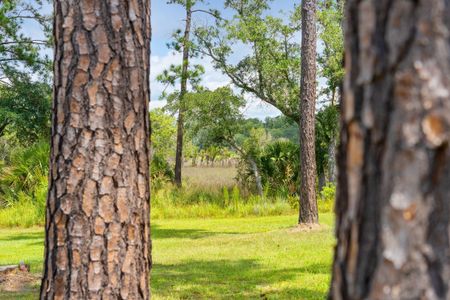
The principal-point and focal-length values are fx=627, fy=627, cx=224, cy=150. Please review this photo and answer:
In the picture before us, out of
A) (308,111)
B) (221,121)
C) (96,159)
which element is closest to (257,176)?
(221,121)

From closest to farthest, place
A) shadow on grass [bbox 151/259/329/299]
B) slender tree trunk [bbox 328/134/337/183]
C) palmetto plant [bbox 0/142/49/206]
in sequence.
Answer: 1. shadow on grass [bbox 151/259/329/299]
2. palmetto plant [bbox 0/142/49/206]
3. slender tree trunk [bbox 328/134/337/183]

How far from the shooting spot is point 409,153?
117cm

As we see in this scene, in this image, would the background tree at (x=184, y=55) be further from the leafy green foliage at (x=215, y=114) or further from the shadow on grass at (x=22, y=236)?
the shadow on grass at (x=22, y=236)

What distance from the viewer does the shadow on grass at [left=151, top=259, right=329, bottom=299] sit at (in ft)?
22.2

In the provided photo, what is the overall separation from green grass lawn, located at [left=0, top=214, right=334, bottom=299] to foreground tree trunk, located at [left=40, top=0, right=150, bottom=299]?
3488 mm

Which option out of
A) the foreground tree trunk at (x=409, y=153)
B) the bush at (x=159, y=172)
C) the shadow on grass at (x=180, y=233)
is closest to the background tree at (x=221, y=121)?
the bush at (x=159, y=172)

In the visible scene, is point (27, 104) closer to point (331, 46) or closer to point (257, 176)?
point (257, 176)

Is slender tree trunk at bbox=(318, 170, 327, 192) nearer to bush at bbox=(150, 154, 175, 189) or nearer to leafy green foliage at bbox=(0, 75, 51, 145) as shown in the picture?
bush at bbox=(150, 154, 175, 189)

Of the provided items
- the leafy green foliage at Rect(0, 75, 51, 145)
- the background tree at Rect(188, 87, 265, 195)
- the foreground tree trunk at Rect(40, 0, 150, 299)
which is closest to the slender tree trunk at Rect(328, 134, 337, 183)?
the background tree at Rect(188, 87, 265, 195)

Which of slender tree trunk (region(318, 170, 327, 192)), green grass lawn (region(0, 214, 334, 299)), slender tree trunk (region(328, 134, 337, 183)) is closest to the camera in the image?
green grass lawn (region(0, 214, 334, 299))

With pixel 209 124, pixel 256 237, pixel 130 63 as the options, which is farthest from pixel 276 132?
pixel 130 63

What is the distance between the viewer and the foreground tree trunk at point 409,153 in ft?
3.86

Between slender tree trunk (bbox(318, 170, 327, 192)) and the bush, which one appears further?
slender tree trunk (bbox(318, 170, 327, 192))

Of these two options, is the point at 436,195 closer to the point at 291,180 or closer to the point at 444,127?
the point at 444,127
